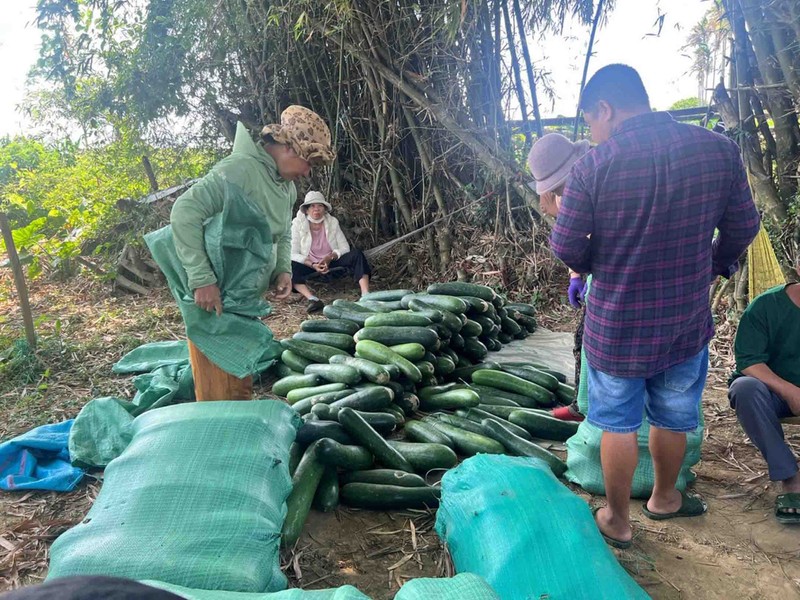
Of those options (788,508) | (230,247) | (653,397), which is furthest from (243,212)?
(788,508)

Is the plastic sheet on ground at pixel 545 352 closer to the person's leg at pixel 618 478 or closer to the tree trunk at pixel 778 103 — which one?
the person's leg at pixel 618 478

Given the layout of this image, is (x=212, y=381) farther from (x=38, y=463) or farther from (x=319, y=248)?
(x=319, y=248)

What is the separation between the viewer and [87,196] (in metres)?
8.59

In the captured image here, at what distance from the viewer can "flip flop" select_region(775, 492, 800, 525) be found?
258 centimetres

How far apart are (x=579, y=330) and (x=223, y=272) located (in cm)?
199

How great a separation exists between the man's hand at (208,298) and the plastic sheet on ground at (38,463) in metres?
1.17

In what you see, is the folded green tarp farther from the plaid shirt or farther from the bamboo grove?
the bamboo grove

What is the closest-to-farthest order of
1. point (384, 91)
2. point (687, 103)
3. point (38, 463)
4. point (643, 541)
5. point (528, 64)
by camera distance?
point (643, 541) < point (38, 463) < point (528, 64) < point (384, 91) < point (687, 103)

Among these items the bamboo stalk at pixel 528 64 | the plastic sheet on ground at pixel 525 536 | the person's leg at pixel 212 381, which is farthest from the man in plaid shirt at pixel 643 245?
the bamboo stalk at pixel 528 64

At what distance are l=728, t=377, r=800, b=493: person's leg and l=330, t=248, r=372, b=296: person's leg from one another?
4671 mm

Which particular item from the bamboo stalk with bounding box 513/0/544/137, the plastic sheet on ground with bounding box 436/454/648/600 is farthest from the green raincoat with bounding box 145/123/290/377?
the bamboo stalk with bounding box 513/0/544/137

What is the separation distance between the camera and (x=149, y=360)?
469 centimetres

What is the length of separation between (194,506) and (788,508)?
8.43 ft

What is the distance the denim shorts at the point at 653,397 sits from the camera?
2.26m
